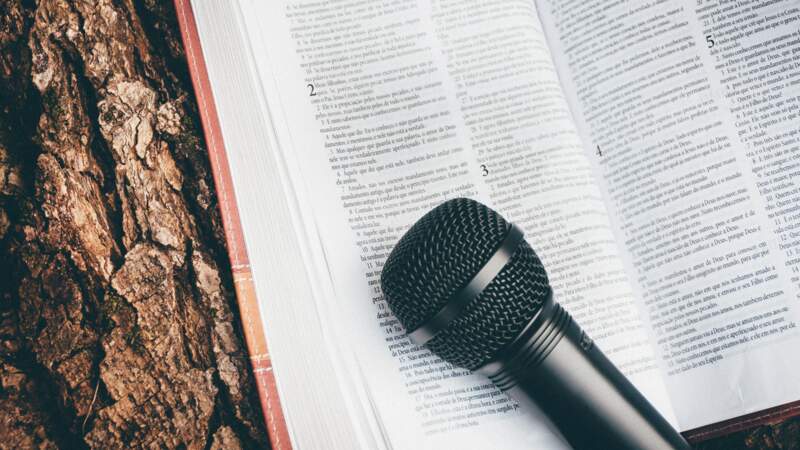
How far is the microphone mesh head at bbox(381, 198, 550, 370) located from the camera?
62cm

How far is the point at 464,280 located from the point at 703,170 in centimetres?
47

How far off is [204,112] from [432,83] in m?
0.33

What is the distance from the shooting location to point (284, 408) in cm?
75

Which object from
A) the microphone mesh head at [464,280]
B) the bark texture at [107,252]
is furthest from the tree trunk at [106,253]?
the microphone mesh head at [464,280]

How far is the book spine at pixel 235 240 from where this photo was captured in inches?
29.9

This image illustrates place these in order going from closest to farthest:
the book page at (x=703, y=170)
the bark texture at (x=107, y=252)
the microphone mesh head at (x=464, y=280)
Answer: the microphone mesh head at (x=464, y=280) < the bark texture at (x=107, y=252) < the book page at (x=703, y=170)

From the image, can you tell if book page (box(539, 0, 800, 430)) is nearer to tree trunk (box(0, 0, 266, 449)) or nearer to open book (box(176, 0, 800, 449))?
open book (box(176, 0, 800, 449))

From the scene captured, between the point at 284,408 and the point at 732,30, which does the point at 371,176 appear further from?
the point at 732,30

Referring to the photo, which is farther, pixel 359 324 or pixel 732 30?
pixel 732 30

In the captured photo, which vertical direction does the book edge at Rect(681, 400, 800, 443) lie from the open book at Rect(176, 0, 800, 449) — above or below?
below

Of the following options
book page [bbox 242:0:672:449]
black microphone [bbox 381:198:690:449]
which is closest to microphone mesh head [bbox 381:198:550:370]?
black microphone [bbox 381:198:690:449]

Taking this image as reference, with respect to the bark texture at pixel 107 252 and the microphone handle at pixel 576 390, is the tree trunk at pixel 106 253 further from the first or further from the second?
the microphone handle at pixel 576 390

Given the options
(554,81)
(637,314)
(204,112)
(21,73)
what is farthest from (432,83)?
(21,73)

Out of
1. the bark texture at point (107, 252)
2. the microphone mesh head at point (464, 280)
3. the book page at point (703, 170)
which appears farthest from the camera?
the book page at point (703, 170)
